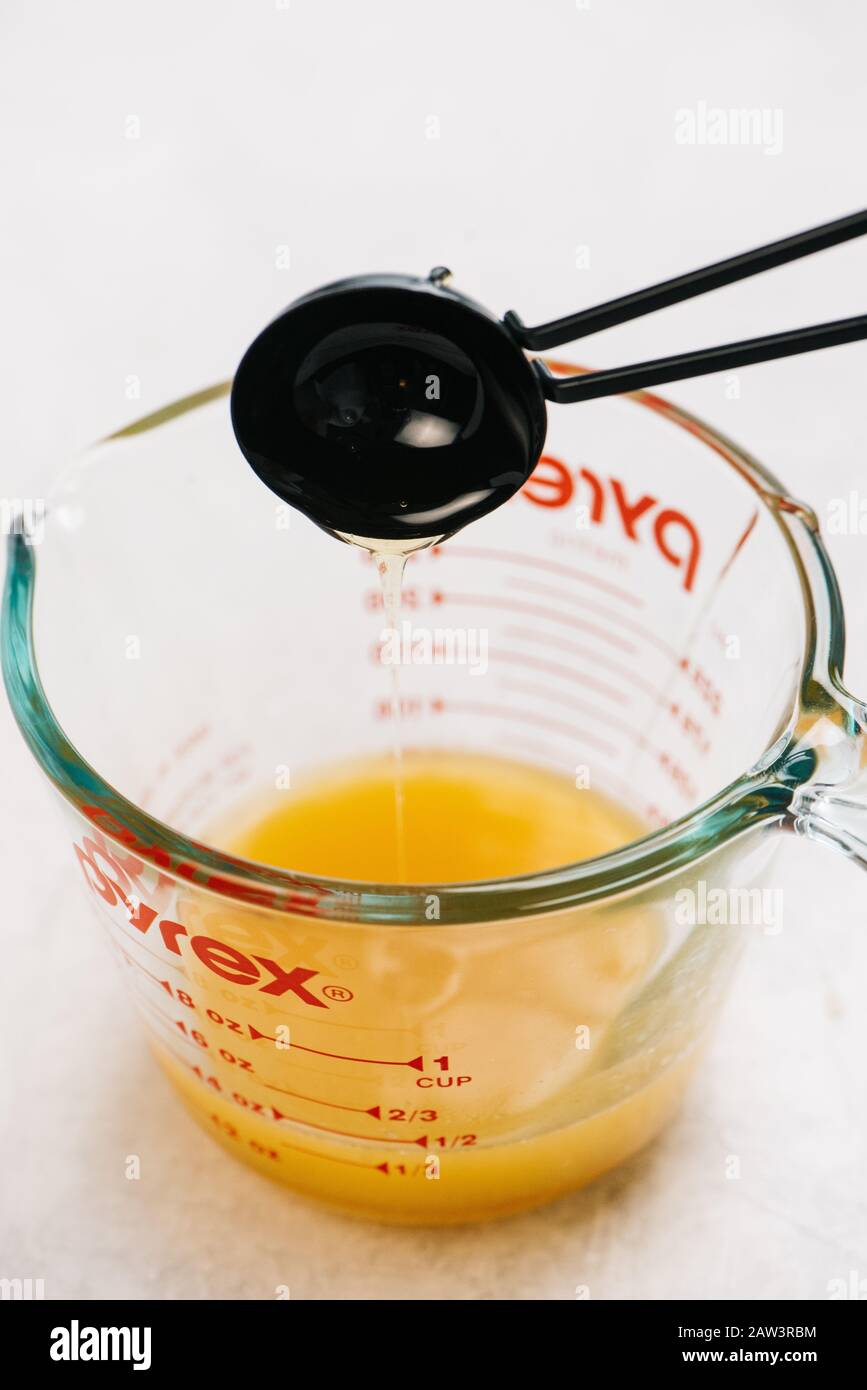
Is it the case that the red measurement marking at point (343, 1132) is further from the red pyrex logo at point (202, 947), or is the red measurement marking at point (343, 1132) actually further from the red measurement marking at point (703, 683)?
the red measurement marking at point (703, 683)

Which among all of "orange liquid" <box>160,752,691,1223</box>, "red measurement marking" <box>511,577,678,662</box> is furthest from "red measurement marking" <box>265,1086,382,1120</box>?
"red measurement marking" <box>511,577,678,662</box>

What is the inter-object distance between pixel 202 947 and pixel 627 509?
1.37ft

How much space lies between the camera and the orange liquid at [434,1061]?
0.69 m

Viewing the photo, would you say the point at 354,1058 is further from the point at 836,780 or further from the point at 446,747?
the point at 446,747

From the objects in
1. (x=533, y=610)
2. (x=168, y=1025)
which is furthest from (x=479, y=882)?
(x=533, y=610)

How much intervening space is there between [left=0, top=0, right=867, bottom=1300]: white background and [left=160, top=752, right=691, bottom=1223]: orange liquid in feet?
0.17

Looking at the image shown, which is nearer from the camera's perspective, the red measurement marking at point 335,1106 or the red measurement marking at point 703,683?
the red measurement marking at point 335,1106

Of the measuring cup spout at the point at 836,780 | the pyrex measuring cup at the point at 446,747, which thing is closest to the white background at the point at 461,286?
the pyrex measuring cup at the point at 446,747

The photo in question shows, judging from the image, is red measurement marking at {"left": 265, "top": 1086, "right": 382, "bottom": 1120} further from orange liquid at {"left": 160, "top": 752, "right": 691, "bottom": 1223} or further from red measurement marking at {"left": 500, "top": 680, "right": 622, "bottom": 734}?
red measurement marking at {"left": 500, "top": 680, "right": 622, "bottom": 734}

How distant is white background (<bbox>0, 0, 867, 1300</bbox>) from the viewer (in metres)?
0.87

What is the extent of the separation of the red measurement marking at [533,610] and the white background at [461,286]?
0.20 m

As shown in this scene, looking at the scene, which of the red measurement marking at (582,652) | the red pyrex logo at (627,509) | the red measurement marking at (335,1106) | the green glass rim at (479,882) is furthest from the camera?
the red measurement marking at (582,652)

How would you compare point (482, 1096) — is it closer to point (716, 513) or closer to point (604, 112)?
point (716, 513)

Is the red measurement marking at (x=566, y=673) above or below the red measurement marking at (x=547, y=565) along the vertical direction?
below
